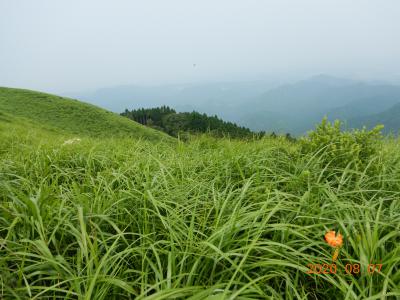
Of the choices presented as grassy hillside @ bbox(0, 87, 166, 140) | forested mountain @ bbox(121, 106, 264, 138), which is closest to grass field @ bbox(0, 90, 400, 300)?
grassy hillside @ bbox(0, 87, 166, 140)

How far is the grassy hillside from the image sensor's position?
3669 cm

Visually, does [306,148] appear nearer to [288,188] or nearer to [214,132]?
[288,188]

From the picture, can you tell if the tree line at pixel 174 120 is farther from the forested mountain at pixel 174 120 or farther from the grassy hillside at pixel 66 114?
the grassy hillside at pixel 66 114

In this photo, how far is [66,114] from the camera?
132ft

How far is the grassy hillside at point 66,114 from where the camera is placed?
120 feet

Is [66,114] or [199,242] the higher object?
[66,114]

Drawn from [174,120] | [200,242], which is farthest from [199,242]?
[174,120]

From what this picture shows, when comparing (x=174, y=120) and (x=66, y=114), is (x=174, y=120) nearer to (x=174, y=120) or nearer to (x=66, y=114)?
(x=174, y=120)

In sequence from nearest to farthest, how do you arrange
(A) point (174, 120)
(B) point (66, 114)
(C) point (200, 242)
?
(C) point (200, 242), (B) point (66, 114), (A) point (174, 120)

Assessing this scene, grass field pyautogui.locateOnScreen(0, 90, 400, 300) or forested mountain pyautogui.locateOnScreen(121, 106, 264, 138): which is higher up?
grass field pyautogui.locateOnScreen(0, 90, 400, 300)

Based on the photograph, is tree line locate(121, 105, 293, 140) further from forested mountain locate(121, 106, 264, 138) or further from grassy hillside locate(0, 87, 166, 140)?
grassy hillside locate(0, 87, 166, 140)

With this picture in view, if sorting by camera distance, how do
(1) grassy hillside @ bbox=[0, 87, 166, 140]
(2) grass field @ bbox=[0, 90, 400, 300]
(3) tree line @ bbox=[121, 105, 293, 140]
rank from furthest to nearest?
(3) tree line @ bbox=[121, 105, 293, 140], (1) grassy hillside @ bbox=[0, 87, 166, 140], (2) grass field @ bbox=[0, 90, 400, 300]

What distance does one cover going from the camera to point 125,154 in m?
4.96

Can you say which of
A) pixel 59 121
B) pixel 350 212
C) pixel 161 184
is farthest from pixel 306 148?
pixel 59 121
